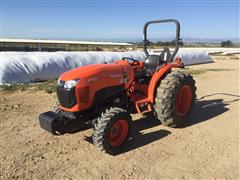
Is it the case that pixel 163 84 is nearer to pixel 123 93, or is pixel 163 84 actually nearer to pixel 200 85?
pixel 123 93

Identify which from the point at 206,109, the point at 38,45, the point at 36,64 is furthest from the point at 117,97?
the point at 38,45

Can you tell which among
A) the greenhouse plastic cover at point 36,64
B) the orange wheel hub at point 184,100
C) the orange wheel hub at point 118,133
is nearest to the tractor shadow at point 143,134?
the orange wheel hub at point 118,133

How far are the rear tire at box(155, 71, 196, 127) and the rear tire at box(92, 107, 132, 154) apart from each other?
89cm

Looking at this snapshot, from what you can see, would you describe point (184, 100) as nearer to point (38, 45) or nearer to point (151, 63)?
point (151, 63)

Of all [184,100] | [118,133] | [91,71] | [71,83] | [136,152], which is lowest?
[136,152]

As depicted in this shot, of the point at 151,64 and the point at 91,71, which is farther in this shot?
the point at 151,64

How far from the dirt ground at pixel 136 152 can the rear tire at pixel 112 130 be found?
159 mm

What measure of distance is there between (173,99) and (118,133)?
4.09ft

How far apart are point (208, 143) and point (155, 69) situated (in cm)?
163

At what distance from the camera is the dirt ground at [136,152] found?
3762 mm

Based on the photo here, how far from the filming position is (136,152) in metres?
4.37

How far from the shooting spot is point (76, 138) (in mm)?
4895

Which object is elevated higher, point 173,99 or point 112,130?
point 173,99

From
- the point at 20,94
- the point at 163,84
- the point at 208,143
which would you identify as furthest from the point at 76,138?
the point at 20,94
